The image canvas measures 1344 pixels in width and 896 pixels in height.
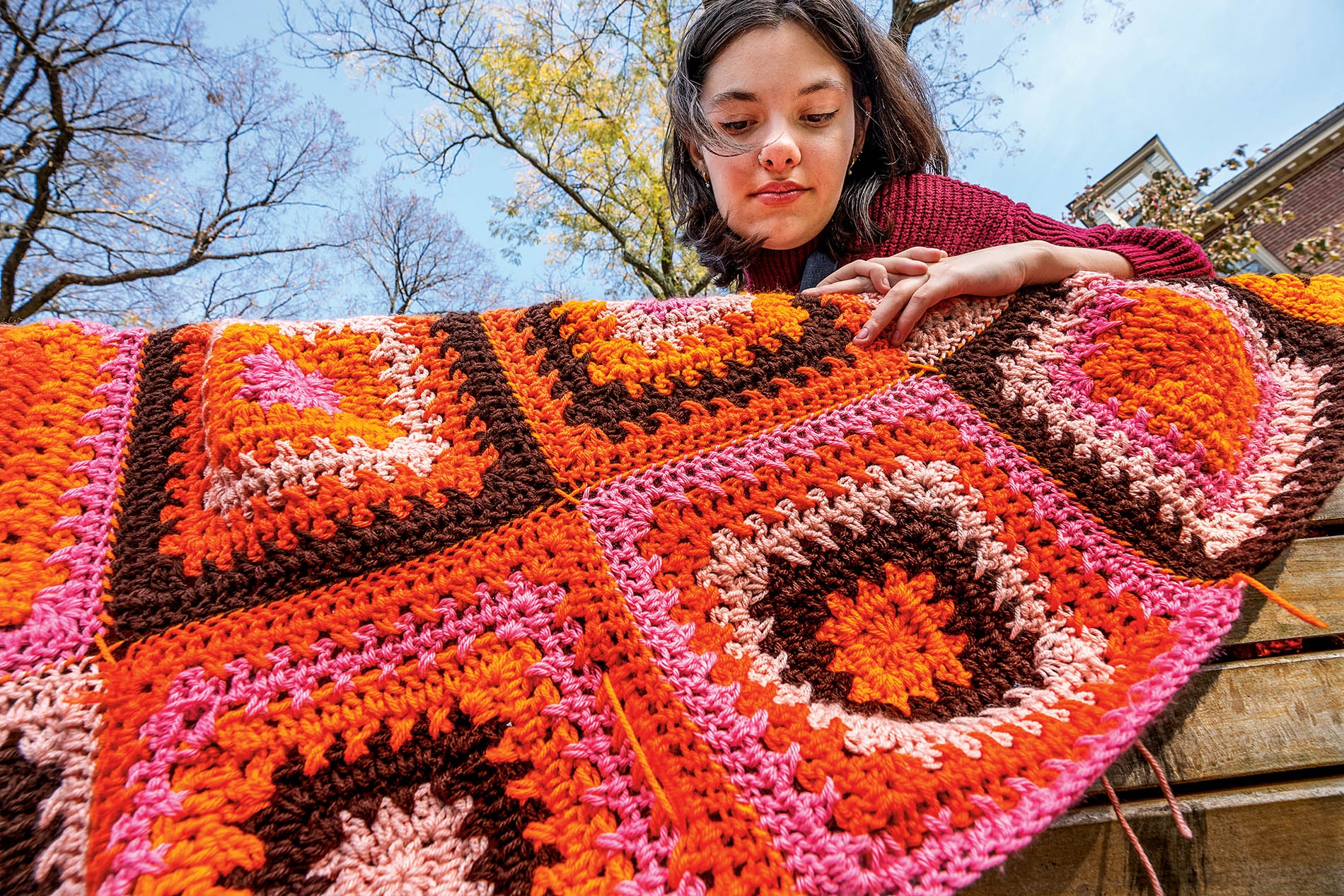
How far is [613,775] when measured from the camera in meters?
0.58

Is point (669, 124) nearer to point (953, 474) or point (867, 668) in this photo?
point (953, 474)

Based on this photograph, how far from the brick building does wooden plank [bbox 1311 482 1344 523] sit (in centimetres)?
897

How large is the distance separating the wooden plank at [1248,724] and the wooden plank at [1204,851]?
0.03 m

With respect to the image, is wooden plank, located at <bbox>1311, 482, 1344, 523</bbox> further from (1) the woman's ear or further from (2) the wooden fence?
(1) the woman's ear

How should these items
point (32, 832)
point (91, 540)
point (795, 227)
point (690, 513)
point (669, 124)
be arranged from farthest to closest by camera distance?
point (669, 124) < point (795, 227) < point (690, 513) < point (91, 540) < point (32, 832)

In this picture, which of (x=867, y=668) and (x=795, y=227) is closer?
(x=867, y=668)

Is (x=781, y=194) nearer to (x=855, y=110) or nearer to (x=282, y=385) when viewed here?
(x=855, y=110)

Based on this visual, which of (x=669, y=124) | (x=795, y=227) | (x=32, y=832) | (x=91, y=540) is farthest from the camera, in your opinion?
(x=669, y=124)

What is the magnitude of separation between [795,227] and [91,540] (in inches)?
44.5

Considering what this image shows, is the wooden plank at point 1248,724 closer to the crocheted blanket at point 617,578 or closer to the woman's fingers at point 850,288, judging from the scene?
the crocheted blanket at point 617,578

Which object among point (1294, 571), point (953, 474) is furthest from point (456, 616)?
point (1294, 571)

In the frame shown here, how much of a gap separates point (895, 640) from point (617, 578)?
0.34 metres

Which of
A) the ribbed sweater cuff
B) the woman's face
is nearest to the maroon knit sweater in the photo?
the ribbed sweater cuff

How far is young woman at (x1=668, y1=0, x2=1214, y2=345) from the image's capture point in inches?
42.2
